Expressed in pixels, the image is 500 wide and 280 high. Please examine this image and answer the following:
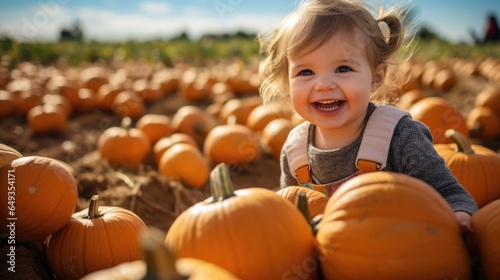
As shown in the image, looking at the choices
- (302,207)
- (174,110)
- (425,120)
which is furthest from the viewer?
(174,110)

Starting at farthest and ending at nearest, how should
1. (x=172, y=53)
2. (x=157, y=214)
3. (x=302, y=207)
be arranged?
(x=172, y=53) → (x=157, y=214) → (x=302, y=207)

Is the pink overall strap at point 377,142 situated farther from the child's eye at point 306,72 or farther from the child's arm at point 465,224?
the child's arm at point 465,224

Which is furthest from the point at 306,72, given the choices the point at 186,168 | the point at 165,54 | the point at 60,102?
the point at 165,54

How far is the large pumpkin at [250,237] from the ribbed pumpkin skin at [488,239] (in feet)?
2.13

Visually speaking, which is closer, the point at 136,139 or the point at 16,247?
the point at 16,247

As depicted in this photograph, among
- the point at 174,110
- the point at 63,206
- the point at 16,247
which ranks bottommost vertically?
the point at 174,110

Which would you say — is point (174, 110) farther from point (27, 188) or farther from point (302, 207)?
point (302, 207)

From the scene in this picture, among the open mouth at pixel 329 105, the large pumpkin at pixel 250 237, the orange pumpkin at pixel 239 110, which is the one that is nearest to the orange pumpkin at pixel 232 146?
the orange pumpkin at pixel 239 110

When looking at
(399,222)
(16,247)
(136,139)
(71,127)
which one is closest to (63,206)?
(16,247)

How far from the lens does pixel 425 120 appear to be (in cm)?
457

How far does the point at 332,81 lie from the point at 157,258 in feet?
5.28

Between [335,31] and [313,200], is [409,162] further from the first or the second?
[335,31]

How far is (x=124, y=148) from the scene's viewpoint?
523 cm

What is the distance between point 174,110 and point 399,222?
8.05 meters
